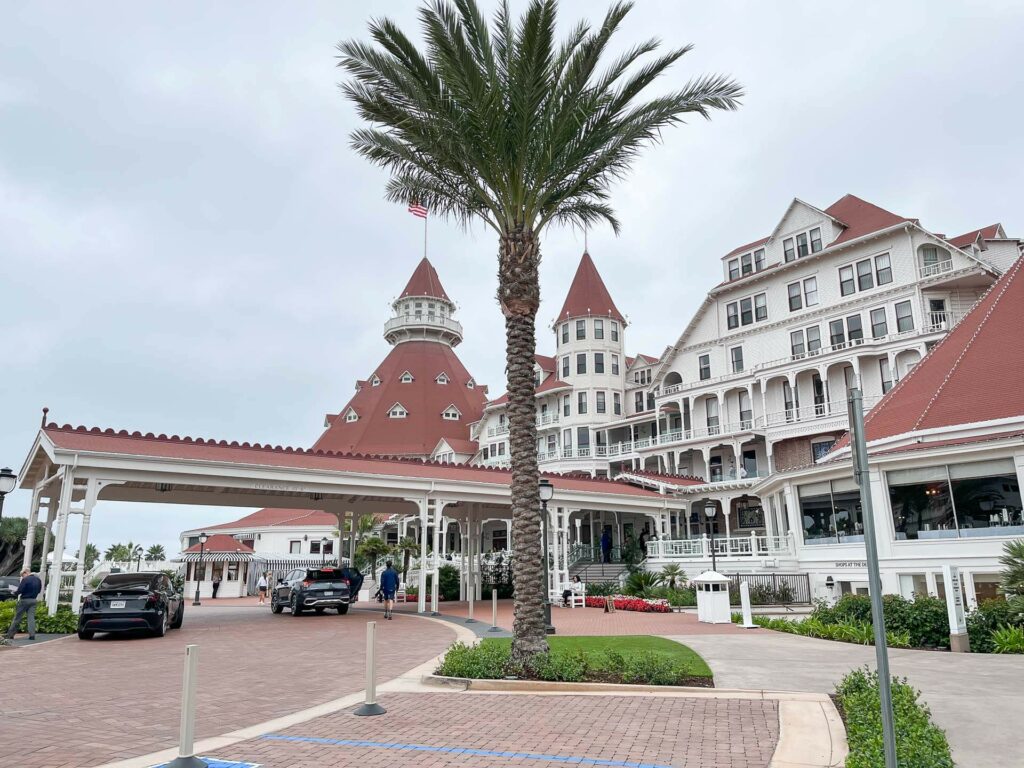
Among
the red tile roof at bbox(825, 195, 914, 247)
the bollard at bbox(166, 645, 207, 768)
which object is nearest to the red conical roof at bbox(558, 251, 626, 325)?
the red tile roof at bbox(825, 195, 914, 247)

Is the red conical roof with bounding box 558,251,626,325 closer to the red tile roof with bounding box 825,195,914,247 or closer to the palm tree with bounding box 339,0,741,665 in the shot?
the red tile roof with bounding box 825,195,914,247

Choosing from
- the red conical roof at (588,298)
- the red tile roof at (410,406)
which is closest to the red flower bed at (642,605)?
the red conical roof at (588,298)

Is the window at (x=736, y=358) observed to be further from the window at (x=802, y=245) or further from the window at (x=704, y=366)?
the window at (x=802, y=245)

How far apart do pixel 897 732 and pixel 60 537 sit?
18533 mm

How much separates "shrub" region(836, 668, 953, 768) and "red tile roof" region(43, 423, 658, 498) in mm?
17749

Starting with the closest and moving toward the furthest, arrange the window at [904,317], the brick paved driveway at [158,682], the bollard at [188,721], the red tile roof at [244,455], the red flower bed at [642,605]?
1. the bollard at [188,721]
2. the brick paved driveway at [158,682]
3. the red tile roof at [244,455]
4. the red flower bed at [642,605]
5. the window at [904,317]

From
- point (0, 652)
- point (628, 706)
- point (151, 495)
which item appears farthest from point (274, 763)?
point (151, 495)

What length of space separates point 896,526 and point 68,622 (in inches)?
866

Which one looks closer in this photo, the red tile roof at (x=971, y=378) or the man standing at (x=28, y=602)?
the man standing at (x=28, y=602)

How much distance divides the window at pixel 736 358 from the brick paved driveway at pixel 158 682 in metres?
29.3

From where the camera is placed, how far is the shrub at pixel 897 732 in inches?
214

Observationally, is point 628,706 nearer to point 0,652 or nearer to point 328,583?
point 0,652

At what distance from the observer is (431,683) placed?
10945 mm

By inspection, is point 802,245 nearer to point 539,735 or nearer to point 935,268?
point 935,268
